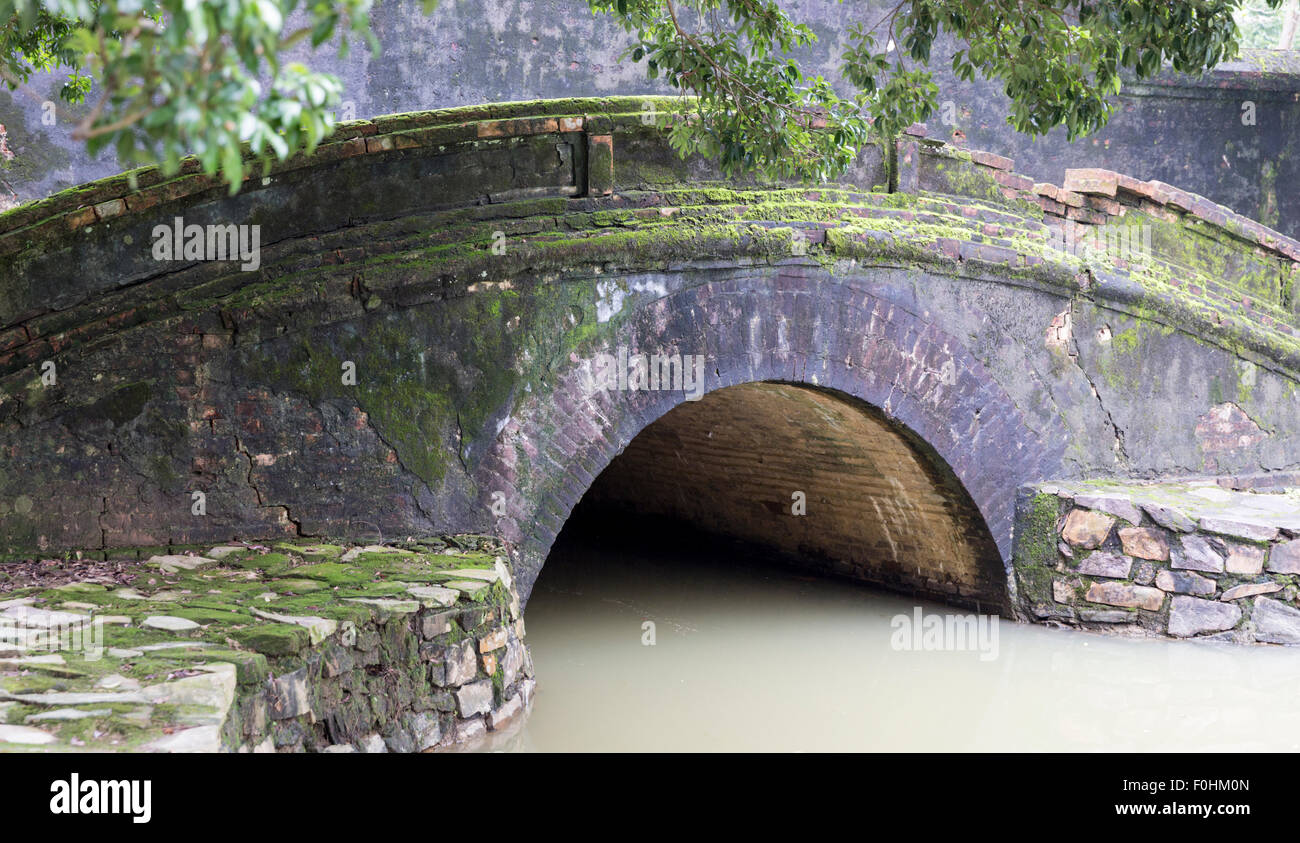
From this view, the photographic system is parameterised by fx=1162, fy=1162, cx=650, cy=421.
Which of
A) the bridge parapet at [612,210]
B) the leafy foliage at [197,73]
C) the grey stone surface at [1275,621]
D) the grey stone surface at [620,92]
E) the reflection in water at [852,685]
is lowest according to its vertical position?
the reflection in water at [852,685]

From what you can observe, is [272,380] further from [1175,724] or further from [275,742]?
[1175,724]

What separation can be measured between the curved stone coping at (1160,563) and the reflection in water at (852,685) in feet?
0.51

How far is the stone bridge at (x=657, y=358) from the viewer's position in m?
5.08

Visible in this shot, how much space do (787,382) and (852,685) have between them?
1.70 metres

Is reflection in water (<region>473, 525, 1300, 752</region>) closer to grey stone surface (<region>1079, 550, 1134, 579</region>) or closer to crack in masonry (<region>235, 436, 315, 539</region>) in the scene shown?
grey stone surface (<region>1079, 550, 1134, 579</region>)

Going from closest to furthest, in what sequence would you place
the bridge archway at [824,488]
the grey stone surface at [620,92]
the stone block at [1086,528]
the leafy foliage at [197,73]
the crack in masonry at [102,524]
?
1. the leafy foliage at [197,73]
2. the crack in masonry at [102,524]
3. the stone block at [1086,528]
4. the bridge archway at [824,488]
5. the grey stone surface at [620,92]

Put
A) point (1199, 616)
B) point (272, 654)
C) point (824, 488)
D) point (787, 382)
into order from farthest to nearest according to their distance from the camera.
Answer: point (824, 488), point (1199, 616), point (787, 382), point (272, 654)

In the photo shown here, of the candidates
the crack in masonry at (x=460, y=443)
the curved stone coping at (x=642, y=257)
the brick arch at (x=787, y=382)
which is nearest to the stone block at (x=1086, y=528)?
the brick arch at (x=787, y=382)

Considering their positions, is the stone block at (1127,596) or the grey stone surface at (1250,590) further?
the stone block at (1127,596)

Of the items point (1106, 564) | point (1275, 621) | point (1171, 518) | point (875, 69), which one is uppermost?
point (875, 69)

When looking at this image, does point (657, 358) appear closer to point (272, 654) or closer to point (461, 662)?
point (461, 662)

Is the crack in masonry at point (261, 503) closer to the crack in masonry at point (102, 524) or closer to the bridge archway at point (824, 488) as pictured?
the crack in masonry at point (102, 524)

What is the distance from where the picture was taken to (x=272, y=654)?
3.80m

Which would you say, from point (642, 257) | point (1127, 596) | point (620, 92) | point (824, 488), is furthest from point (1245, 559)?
point (620, 92)
